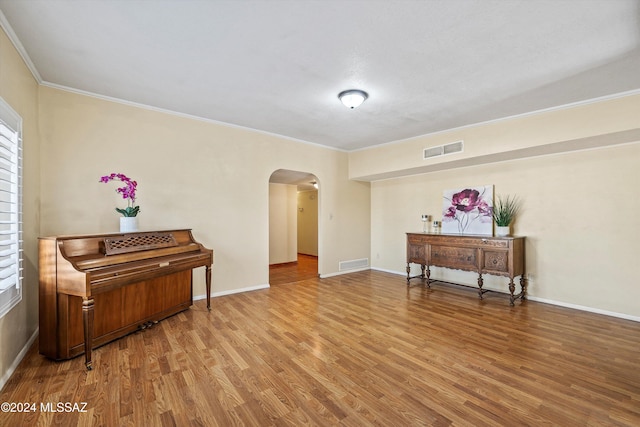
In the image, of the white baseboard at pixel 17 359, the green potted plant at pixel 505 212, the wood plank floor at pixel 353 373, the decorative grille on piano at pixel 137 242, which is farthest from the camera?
the green potted plant at pixel 505 212

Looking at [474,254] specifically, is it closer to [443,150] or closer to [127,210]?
[443,150]

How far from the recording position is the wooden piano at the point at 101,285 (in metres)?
2.34

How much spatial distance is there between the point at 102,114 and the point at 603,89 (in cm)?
573

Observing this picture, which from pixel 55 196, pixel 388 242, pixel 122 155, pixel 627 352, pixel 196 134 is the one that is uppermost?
pixel 196 134

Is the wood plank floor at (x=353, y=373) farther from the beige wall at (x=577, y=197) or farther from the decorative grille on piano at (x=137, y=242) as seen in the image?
the decorative grille on piano at (x=137, y=242)

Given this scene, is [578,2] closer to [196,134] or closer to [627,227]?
[627,227]

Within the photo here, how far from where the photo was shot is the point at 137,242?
117 inches

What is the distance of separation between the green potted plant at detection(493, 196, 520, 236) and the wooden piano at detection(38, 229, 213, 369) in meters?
4.37

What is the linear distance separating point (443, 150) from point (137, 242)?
4.49 metres

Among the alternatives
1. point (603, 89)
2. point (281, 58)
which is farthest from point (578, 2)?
point (281, 58)

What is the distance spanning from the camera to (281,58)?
8.42ft

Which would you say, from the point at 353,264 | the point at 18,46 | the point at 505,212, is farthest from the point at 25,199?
the point at 505,212

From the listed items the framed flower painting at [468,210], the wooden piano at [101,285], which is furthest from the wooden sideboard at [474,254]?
the wooden piano at [101,285]

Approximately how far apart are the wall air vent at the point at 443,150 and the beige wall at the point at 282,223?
4195mm
